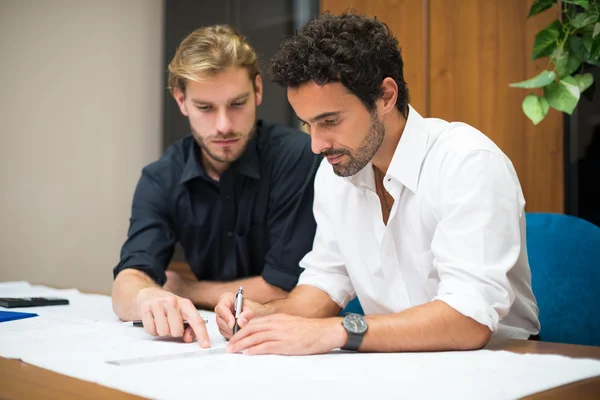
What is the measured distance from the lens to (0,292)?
2.16m

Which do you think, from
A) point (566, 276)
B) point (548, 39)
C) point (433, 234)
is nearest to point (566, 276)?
point (566, 276)

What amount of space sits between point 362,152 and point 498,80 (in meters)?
1.23

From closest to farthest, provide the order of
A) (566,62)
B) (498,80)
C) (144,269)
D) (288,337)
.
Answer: (288,337) < (144,269) < (566,62) < (498,80)

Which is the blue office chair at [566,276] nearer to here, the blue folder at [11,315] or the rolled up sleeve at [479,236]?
the rolled up sleeve at [479,236]

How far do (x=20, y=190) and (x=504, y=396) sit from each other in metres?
3.27

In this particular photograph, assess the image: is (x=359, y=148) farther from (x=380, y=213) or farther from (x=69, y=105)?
(x=69, y=105)

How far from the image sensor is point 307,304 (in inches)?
65.1

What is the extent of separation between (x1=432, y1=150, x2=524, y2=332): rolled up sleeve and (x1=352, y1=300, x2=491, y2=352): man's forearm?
2 cm

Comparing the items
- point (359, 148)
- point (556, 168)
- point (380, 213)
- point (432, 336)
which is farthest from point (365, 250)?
point (556, 168)

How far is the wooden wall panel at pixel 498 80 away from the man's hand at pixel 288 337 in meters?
1.54

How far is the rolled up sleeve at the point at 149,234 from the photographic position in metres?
1.92

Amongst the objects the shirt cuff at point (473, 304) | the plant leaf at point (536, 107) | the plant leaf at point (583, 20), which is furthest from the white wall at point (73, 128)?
the shirt cuff at point (473, 304)

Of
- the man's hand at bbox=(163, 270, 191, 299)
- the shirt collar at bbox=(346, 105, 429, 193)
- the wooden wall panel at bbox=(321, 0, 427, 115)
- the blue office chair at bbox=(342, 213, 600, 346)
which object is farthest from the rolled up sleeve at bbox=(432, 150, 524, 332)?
the wooden wall panel at bbox=(321, 0, 427, 115)

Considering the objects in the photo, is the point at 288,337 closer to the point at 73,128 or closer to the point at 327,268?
the point at 327,268
